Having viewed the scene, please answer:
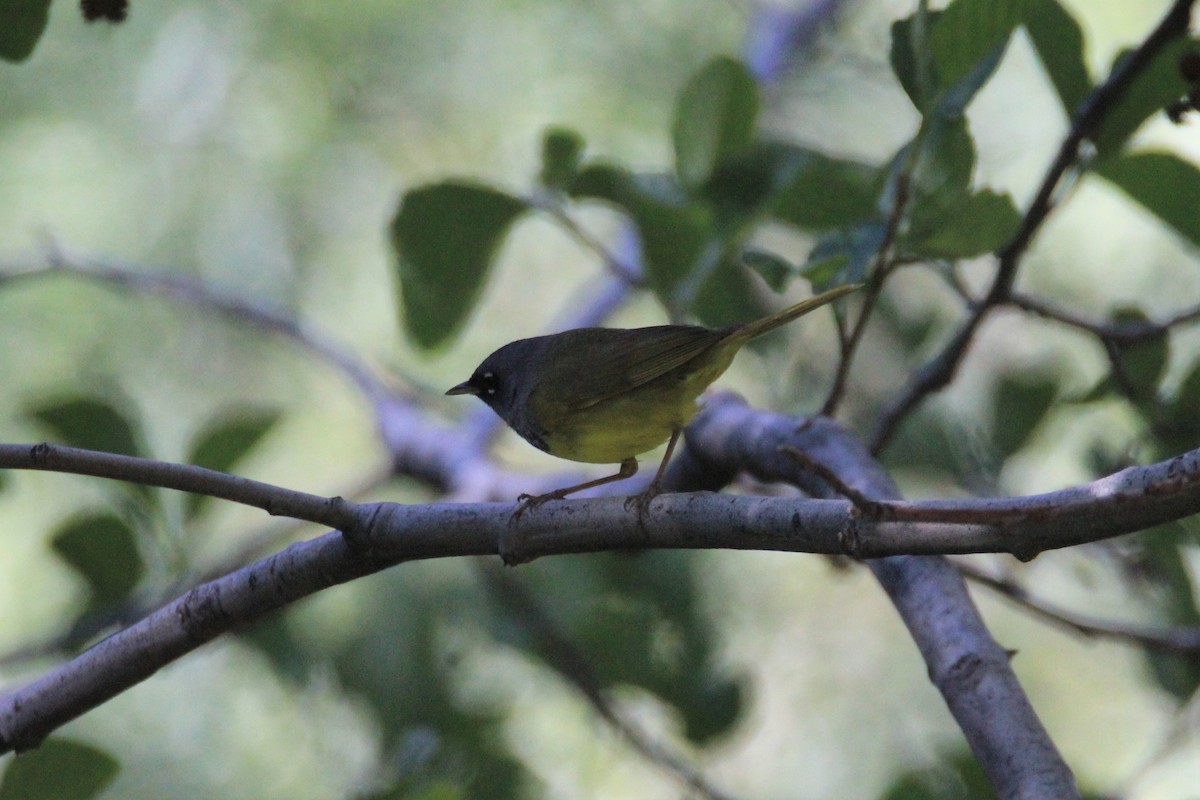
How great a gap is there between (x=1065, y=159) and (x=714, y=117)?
2.89 ft

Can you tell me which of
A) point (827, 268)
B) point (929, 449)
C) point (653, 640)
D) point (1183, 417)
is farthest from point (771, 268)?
point (929, 449)

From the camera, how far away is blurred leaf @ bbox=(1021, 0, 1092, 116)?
2.54 metres

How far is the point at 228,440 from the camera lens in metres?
3.29

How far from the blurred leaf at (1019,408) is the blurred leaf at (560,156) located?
1.49 metres

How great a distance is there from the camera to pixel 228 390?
6.88 m

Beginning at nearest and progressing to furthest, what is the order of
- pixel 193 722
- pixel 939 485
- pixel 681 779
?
pixel 681 779
pixel 939 485
pixel 193 722

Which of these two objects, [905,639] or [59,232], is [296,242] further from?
[905,639]

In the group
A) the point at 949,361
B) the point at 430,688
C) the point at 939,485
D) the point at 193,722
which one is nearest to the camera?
the point at 949,361

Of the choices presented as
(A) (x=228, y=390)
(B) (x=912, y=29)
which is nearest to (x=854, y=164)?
(B) (x=912, y=29)

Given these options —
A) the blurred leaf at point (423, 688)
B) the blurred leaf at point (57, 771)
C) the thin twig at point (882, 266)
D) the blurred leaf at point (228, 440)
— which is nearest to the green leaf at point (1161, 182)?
the thin twig at point (882, 266)

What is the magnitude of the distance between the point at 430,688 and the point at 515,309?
12.7 ft

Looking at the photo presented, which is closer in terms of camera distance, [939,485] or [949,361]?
[949,361]

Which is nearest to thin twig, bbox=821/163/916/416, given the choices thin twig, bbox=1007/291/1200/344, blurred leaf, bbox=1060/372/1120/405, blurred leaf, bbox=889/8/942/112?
blurred leaf, bbox=889/8/942/112

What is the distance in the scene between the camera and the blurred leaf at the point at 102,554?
2926mm
